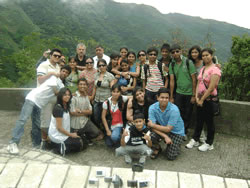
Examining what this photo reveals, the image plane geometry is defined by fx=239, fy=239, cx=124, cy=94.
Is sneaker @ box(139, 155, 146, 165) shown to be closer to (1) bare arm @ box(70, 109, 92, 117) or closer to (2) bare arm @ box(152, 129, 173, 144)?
(2) bare arm @ box(152, 129, 173, 144)

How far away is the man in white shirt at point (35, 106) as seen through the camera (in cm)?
364

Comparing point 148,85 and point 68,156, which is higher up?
point 148,85

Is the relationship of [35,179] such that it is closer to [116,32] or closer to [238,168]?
[238,168]

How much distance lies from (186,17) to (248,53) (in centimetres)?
8903

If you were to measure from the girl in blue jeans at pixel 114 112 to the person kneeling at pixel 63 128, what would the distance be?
1.75 ft

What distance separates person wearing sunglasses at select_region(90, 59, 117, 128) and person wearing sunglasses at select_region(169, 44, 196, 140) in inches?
44.7

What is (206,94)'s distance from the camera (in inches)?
152

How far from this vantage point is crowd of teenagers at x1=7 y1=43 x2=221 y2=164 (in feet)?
12.5

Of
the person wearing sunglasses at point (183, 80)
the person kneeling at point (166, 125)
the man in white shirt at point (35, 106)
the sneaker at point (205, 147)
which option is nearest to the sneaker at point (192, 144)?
the sneaker at point (205, 147)

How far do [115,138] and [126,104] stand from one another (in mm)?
636

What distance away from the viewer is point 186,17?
8750cm

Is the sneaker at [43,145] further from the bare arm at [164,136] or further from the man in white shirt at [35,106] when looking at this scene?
the bare arm at [164,136]

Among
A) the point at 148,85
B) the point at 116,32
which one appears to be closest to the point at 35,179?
the point at 148,85

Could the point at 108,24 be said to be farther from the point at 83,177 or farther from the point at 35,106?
the point at 83,177
